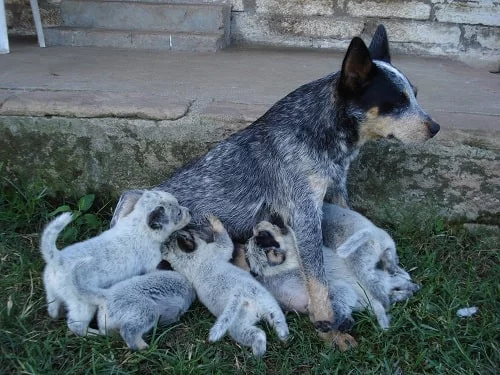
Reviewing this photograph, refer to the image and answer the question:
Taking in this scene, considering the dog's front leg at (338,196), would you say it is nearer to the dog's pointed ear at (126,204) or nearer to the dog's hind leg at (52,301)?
the dog's pointed ear at (126,204)

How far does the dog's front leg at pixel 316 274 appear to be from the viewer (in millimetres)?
2754

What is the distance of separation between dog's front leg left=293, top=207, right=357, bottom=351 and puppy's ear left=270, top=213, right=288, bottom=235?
7 centimetres

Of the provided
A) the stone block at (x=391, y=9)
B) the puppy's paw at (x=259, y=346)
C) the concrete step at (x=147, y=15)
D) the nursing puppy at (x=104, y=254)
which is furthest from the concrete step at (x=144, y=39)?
the puppy's paw at (x=259, y=346)

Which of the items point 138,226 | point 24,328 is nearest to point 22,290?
point 24,328

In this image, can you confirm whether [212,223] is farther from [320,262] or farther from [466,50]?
[466,50]

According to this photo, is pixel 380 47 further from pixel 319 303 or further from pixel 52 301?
pixel 52 301

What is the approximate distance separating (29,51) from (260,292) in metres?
3.68

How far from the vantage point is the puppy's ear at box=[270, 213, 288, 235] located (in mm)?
3054

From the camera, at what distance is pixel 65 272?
8.69ft

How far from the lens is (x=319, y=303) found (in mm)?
2832

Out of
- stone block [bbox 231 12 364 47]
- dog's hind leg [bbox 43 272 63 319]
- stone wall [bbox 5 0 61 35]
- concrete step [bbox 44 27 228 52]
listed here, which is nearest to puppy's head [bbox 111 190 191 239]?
dog's hind leg [bbox 43 272 63 319]

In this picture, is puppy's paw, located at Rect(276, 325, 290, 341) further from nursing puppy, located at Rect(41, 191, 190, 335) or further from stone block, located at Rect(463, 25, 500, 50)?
stone block, located at Rect(463, 25, 500, 50)

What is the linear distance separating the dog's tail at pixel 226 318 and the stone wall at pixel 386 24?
151 inches

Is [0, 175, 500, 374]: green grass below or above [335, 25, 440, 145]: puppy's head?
below
